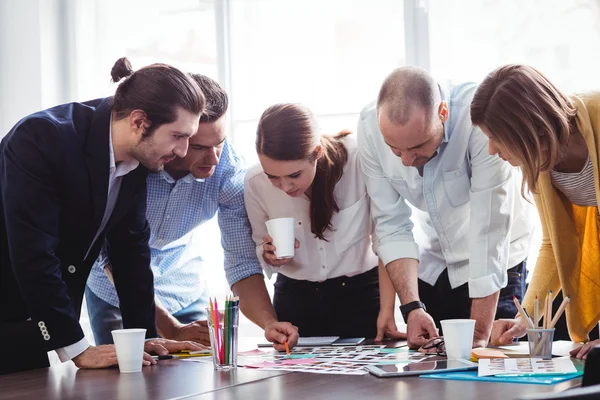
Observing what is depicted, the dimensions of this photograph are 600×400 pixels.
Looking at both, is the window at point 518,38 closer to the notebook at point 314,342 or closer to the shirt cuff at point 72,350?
the notebook at point 314,342

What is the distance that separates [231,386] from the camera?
1.41 metres

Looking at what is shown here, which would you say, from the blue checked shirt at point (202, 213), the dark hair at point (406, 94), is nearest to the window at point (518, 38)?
the dark hair at point (406, 94)

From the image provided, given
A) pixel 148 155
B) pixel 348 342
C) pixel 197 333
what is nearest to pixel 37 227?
pixel 148 155

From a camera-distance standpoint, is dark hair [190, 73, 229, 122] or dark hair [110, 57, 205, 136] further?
dark hair [190, 73, 229, 122]

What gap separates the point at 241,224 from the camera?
2494 millimetres

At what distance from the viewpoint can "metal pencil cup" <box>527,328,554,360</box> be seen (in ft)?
5.24

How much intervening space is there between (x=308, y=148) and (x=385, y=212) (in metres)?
0.32

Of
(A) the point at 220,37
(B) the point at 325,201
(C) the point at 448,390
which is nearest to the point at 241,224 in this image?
(B) the point at 325,201

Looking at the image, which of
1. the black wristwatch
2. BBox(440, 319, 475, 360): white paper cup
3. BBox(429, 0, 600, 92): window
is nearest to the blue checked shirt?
the black wristwatch

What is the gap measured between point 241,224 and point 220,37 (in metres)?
2.23

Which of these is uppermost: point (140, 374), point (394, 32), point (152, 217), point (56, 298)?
point (394, 32)

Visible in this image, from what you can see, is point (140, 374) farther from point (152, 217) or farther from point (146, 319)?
point (152, 217)

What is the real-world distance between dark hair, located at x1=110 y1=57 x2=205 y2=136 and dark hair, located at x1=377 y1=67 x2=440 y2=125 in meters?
0.55

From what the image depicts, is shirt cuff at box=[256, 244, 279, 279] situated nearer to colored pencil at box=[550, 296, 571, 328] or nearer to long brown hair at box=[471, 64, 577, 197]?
long brown hair at box=[471, 64, 577, 197]
